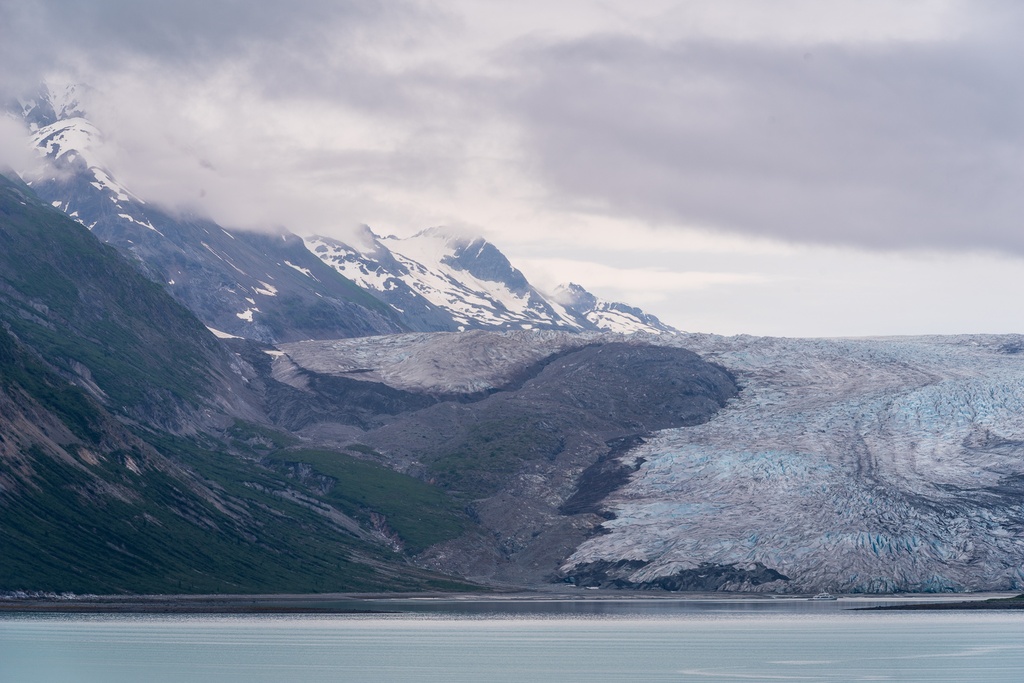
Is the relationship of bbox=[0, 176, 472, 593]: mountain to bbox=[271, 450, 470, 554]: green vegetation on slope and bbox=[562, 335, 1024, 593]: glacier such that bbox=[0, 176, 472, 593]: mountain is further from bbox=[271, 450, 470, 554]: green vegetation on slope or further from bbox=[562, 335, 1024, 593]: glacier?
bbox=[562, 335, 1024, 593]: glacier

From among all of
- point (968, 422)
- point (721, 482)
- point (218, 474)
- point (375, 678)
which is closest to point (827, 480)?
point (721, 482)

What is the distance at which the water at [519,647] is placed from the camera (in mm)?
68125

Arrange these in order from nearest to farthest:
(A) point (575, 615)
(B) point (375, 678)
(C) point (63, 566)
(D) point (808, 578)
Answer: (B) point (375, 678)
(A) point (575, 615)
(C) point (63, 566)
(D) point (808, 578)

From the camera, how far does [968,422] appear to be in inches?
7653

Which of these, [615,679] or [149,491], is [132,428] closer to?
[149,491]

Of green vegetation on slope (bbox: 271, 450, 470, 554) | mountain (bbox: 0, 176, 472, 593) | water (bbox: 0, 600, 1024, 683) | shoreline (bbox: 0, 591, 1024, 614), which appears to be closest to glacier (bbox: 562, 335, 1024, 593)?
shoreline (bbox: 0, 591, 1024, 614)

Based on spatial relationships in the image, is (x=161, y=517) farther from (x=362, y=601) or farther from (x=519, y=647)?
(x=519, y=647)

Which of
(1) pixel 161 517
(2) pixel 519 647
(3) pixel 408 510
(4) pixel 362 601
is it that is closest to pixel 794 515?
(3) pixel 408 510

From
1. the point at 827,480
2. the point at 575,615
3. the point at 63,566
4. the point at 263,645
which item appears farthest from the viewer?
the point at 827,480

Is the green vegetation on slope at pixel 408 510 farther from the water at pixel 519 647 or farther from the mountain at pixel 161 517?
the water at pixel 519 647

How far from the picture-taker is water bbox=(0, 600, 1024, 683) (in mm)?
68125

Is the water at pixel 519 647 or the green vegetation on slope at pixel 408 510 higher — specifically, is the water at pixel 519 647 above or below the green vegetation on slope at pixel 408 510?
below

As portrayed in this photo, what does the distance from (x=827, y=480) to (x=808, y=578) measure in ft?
67.8

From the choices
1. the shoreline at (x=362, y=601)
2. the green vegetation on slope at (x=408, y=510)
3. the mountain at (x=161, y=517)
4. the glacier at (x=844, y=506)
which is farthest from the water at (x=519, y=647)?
the green vegetation on slope at (x=408, y=510)
